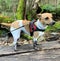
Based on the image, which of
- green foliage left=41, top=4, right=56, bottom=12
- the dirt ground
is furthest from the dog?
green foliage left=41, top=4, right=56, bottom=12

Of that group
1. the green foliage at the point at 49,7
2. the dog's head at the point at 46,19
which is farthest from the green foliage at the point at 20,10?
the dog's head at the point at 46,19

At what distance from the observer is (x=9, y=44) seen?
6.98 metres

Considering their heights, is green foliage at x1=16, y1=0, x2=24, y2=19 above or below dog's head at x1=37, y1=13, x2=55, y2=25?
below

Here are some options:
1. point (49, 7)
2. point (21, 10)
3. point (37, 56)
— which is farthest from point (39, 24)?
point (49, 7)

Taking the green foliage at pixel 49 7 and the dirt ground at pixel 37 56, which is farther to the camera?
the green foliage at pixel 49 7

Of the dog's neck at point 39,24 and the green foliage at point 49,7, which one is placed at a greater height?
the dog's neck at point 39,24

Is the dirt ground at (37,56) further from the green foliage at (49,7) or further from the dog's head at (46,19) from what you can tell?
the green foliage at (49,7)

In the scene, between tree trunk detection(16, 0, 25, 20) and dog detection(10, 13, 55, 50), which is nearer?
dog detection(10, 13, 55, 50)

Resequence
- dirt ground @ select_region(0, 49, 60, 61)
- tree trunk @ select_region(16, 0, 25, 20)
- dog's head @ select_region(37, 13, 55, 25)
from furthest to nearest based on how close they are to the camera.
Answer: tree trunk @ select_region(16, 0, 25, 20) < dirt ground @ select_region(0, 49, 60, 61) < dog's head @ select_region(37, 13, 55, 25)

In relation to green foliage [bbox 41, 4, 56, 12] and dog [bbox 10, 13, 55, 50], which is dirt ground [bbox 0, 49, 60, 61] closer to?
dog [bbox 10, 13, 55, 50]

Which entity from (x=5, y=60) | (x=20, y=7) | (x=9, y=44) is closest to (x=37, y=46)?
(x=9, y=44)

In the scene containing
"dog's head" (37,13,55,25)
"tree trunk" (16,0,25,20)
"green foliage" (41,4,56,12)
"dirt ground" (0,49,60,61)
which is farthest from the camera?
"green foliage" (41,4,56,12)

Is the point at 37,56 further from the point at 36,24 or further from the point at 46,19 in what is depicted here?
the point at 46,19

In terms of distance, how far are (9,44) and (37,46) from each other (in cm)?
86
